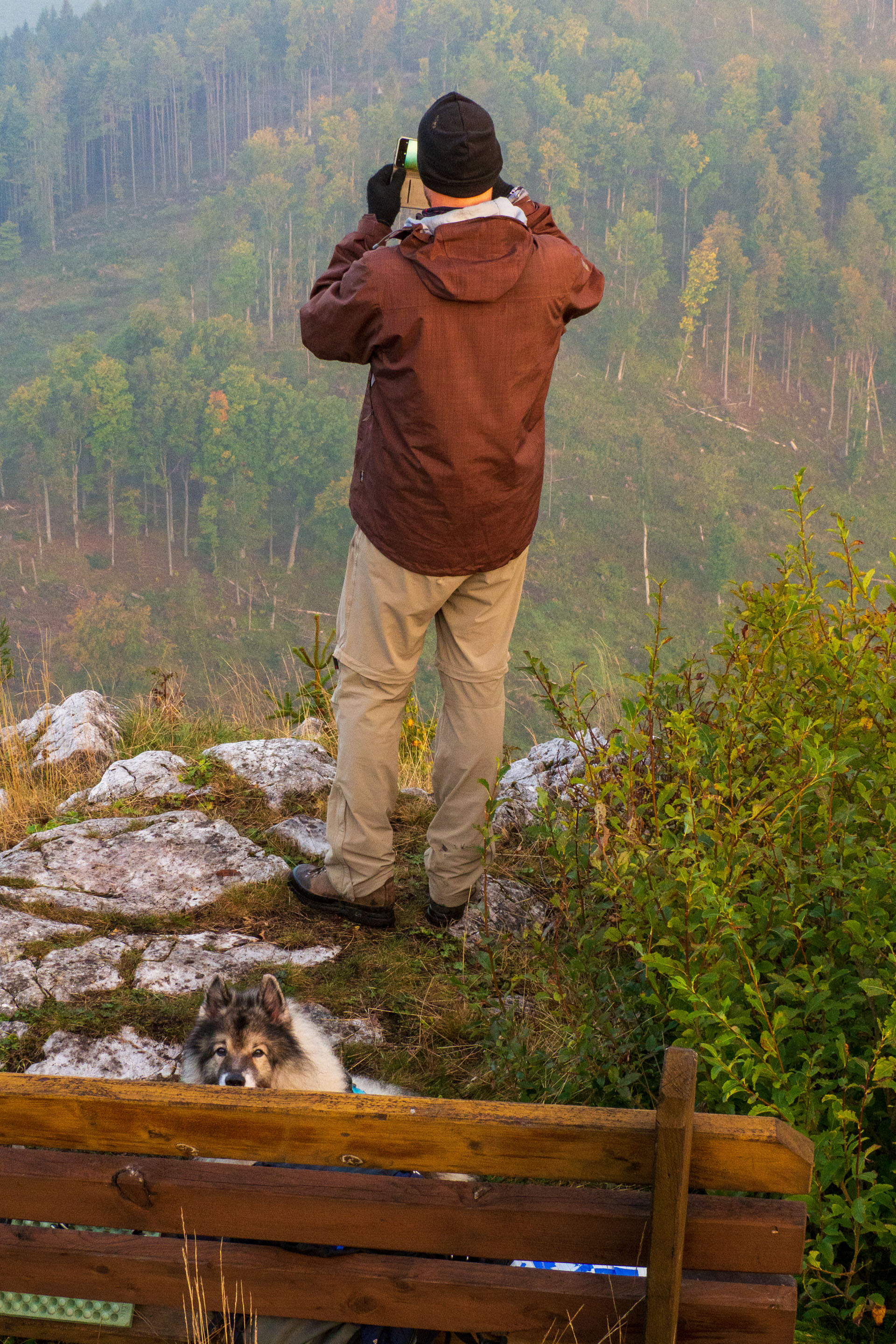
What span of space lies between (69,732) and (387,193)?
3.50 m

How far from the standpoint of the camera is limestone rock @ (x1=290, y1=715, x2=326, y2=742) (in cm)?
525

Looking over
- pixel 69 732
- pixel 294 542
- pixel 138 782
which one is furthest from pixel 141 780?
pixel 294 542

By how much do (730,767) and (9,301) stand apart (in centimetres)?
10475

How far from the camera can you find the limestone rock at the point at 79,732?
5281mm

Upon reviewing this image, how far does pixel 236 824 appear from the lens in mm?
4125

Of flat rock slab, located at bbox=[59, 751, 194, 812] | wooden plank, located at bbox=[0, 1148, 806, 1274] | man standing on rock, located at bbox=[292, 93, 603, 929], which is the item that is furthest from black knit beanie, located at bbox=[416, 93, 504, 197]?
flat rock slab, located at bbox=[59, 751, 194, 812]

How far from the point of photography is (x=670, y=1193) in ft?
4.75

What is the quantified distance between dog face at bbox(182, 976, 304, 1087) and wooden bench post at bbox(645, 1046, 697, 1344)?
1073 mm

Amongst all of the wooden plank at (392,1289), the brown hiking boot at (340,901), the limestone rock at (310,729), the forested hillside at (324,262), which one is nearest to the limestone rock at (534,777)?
the brown hiking boot at (340,901)

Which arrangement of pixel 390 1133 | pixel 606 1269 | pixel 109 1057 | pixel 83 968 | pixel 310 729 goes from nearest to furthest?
pixel 390 1133, pixel 606 1269, pixel 109 1057, pixel 83 968, pixel 310 729

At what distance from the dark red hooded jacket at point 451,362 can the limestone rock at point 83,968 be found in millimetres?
1467

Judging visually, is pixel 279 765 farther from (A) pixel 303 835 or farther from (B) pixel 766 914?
(B) pixel 766 914

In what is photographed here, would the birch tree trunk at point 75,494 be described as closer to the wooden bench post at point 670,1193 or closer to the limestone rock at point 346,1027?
the limestone rock at point 346,1027

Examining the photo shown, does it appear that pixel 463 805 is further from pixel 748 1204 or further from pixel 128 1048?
pixel 748 1204
